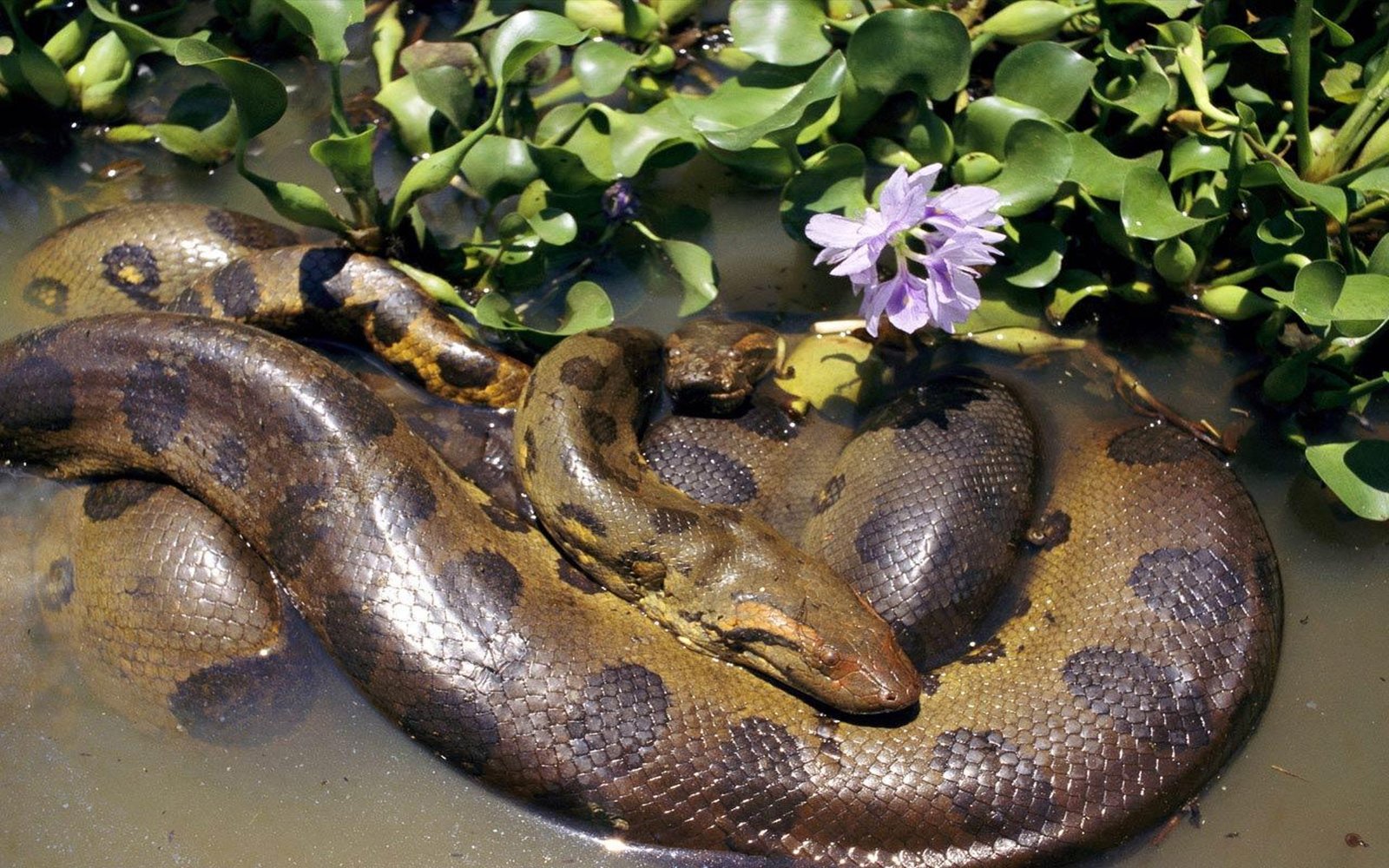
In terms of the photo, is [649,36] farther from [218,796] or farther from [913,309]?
[218,796]

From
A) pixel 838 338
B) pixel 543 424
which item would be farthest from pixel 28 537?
pixel 838 338

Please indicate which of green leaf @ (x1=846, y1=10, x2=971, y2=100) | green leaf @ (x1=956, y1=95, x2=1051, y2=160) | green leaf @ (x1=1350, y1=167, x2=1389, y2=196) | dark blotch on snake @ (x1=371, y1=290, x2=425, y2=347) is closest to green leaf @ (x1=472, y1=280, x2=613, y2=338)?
dark blotch on snake @ (x1=371, y1=290, x2=425, y2=347)

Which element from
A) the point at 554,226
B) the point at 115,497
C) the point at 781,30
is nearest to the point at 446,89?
the point at 554,226

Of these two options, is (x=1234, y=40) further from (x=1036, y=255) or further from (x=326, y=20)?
(x=326, y=20)

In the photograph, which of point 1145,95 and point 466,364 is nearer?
point 1145,95

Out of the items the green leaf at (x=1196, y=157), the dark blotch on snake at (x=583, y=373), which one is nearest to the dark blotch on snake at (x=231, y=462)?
the dark blotch on snake at (x=583, y=373)
